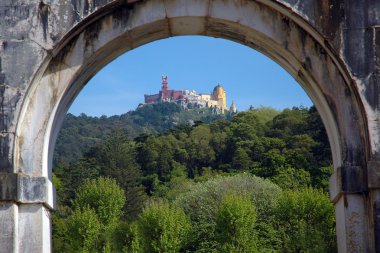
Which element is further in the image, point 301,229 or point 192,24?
point 301,229

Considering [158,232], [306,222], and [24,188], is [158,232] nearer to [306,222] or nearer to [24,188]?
[306,222]

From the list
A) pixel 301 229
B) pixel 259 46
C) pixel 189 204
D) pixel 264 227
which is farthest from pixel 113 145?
pixel 259 46

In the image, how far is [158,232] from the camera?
55.1 m

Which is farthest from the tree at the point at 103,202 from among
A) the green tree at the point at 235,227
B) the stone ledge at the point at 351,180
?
the stone ledge at the point at 351,180

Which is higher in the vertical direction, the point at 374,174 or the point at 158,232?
the point at 374,174

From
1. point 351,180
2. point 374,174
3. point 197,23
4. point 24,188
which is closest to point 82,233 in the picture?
point 197,23

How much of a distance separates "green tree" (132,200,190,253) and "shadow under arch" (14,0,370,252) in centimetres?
4307

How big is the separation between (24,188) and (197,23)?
3.40m

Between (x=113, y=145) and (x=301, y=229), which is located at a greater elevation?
(x=113, y=145)

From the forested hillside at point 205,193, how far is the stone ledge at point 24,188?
37.2 meters

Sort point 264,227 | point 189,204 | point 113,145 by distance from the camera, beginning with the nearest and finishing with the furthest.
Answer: point 264,227 < point 189,204 < point 113,145

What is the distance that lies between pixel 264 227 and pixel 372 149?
49053 millimetres

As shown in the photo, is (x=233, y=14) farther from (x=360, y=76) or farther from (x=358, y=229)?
(x=358, y=229)

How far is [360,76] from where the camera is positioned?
36.5ft
